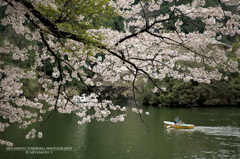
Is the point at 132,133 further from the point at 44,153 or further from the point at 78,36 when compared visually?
the point at 78,36

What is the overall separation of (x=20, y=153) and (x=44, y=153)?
42.4 inches

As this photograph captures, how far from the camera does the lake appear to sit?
11.1 metres

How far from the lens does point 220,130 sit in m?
16.4

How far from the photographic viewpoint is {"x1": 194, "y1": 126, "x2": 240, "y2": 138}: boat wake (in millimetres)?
15477

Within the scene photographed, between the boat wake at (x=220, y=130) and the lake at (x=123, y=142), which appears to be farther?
the boat wake at (x=220, y=130)

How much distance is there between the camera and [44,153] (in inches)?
439

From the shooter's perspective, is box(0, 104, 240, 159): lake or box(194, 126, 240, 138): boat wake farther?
box(194, 126, 240, 138): boat wake

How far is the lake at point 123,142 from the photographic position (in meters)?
11.1

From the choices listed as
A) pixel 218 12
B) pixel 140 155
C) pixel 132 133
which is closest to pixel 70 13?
pixel 218 12

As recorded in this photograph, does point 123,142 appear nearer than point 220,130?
Yes

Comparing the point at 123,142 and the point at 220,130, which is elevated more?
the point at 220,130

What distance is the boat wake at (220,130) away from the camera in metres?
15.5

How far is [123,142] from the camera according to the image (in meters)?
13.4

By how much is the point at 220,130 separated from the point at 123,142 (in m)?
7.38
